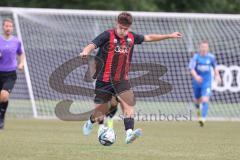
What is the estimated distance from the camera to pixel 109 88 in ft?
32.9

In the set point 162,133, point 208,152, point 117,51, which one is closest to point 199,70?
point 162,133

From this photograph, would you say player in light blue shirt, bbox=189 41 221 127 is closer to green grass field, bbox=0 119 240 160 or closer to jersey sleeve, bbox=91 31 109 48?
green grass field, bbox=0 119 240 160

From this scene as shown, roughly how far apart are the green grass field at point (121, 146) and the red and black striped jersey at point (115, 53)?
1004mm

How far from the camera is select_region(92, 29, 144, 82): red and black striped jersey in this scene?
32.4 feet

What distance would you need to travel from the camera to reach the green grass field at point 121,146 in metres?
8.00

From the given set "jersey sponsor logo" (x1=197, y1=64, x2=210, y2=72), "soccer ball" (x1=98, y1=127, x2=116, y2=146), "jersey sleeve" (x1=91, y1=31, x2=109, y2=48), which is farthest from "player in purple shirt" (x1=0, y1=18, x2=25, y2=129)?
"jersey sponsor logo" (x1=197, y1=64, x2=210, y2=72)

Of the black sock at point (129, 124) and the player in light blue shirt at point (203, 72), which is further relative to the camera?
the player in light blue shirt at point (203, 72)

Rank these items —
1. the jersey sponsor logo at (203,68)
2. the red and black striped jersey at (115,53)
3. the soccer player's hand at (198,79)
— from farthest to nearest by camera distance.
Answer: the jersey sponsor logo at (203,68), the soccer player's hand at (198,79), the red and black striped jersey at (115,53)

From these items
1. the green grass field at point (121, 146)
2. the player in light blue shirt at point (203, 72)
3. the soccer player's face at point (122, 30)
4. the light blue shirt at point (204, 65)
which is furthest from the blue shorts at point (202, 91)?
the soccer player's face at point (122, 30)

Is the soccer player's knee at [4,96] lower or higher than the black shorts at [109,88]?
lower

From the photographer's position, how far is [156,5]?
104ft

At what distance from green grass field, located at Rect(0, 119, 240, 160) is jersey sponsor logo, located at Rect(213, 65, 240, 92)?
607cm

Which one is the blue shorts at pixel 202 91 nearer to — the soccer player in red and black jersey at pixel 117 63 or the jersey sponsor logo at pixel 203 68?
the jersey sponsor logo at pixel 203 68

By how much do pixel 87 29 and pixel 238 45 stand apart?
4443 mm
